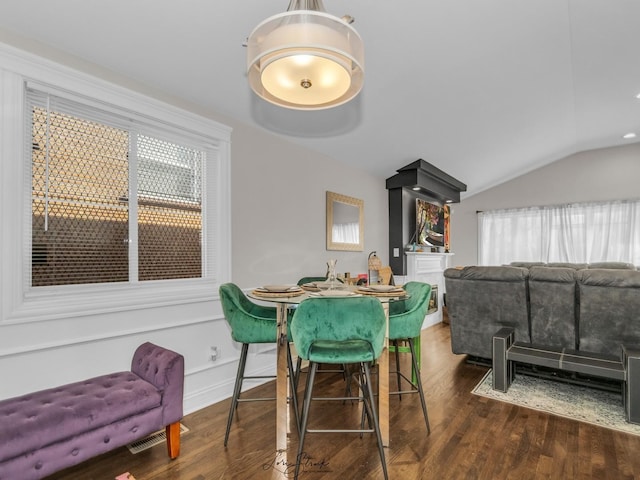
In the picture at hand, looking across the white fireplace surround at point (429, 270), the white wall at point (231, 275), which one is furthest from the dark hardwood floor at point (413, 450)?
the white fireplace surround at point (429, 270)

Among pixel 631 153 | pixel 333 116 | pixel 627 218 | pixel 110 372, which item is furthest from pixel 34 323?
pixel 631 153

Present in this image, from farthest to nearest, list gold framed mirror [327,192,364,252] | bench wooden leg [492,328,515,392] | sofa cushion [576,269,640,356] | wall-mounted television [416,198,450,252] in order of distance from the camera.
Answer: wall-mounted television [416,198,450,252] → gold framed mirror [327,192,364,252] → bench wooden leg [492,328,515,392] → sofa cushion [576,269,640,356]

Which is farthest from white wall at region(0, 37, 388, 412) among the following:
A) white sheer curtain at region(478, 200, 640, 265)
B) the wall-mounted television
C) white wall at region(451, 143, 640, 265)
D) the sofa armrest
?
white sheer curtain at region(478, 200, 640, 265)

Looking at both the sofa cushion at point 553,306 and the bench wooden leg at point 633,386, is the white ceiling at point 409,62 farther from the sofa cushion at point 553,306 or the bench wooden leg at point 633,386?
the bench wooden leg at point 633,386

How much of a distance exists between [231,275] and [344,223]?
1.80 metres

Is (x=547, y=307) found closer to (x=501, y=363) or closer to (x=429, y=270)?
(x=501, y=363)

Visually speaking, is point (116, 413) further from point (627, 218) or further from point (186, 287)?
point (627, 218)

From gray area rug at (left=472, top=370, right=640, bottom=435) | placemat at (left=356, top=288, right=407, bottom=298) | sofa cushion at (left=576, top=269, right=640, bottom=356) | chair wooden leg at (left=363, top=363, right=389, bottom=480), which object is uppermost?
placemat at (left=356, top=288, right=407, bottom=298)

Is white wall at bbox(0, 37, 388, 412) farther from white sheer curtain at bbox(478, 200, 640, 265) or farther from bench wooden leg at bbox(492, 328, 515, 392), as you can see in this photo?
white sheer curtain at bbox(478, 200, 640, 265)

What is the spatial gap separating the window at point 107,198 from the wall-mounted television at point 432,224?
3689 millimetres

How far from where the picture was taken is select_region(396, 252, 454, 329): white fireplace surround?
524cm

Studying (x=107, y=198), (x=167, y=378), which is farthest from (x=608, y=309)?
(x=107, y=198)

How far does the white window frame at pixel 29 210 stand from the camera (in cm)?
186

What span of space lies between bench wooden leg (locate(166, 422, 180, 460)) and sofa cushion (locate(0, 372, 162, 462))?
20 cm
